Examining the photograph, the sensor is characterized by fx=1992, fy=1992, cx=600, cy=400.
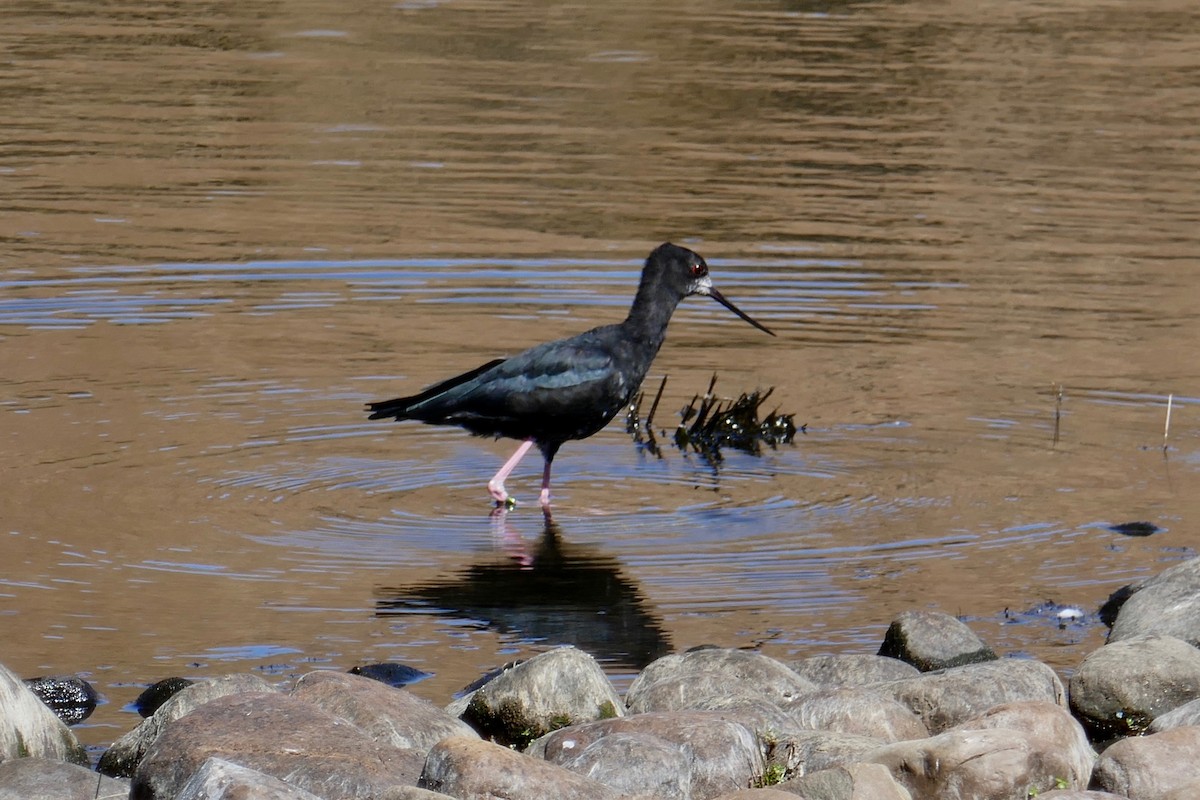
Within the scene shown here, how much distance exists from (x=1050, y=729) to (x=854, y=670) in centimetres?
116

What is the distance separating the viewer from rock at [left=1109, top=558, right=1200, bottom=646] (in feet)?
25.3

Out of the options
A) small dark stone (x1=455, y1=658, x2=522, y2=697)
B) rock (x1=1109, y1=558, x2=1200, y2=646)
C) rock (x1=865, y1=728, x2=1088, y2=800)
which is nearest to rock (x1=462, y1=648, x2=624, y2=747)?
small dark stone (x1=455, y1=658, x2=522, y2=697)

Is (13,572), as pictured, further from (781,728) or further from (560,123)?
(560,123)

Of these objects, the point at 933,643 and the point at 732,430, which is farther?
the point at 732,430

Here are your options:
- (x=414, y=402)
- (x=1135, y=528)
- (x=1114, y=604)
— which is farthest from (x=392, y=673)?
(x=1135, y=528)

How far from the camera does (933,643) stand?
754cm

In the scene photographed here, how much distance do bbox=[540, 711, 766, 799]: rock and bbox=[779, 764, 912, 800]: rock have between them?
21 cm

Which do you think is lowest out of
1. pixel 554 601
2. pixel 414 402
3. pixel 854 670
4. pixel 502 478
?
pixel 554 601

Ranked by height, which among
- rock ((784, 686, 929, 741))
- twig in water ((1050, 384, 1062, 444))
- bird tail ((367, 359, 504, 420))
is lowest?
rock ((784, 686, 929, 741))

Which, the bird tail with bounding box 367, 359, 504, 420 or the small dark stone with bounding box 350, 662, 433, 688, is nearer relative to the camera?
the small dark stone with bounding box 350, 662, 433, 688

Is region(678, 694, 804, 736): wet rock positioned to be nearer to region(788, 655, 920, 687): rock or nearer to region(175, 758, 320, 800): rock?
region(788, 655, 920, 687): rock

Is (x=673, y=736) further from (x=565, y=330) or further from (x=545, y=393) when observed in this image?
(x=565, y=330)

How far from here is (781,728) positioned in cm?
638

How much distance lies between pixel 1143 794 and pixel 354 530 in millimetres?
4233
